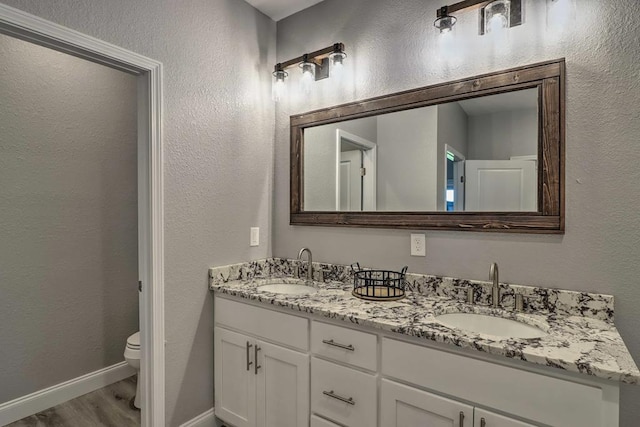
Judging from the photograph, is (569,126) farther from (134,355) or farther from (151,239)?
(134,355)

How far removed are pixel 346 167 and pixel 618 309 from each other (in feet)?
4.70

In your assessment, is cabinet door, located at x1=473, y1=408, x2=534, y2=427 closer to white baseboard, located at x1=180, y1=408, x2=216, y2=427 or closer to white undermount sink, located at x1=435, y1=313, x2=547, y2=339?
white undermount sink, located at x1=435, y1=313, x2=547, y2=339

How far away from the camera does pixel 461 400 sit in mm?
1215

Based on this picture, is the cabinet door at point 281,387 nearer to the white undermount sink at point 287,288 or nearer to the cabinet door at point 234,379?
the cabinet door at point 234,379

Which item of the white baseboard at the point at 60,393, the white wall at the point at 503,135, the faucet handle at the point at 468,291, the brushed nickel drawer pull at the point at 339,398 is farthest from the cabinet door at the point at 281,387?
the white baseboard at the point at 60,393

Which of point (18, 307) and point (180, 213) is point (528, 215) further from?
point (18, 307)

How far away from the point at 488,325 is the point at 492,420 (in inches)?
17.3

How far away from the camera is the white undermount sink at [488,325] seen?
4.61 ft

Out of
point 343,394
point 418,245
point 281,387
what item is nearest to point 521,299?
point 418,245

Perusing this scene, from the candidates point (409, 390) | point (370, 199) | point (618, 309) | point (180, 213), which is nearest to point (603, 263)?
point (618, 309)

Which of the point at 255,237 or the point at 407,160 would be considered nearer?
the point at 407,160

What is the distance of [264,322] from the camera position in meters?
1.78

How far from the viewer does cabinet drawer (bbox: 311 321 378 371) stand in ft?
4.65

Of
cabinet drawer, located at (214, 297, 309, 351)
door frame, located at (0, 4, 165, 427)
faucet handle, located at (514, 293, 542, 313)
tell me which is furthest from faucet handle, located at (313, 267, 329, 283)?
faucet handle, located at (514, 293, 542, 313)
